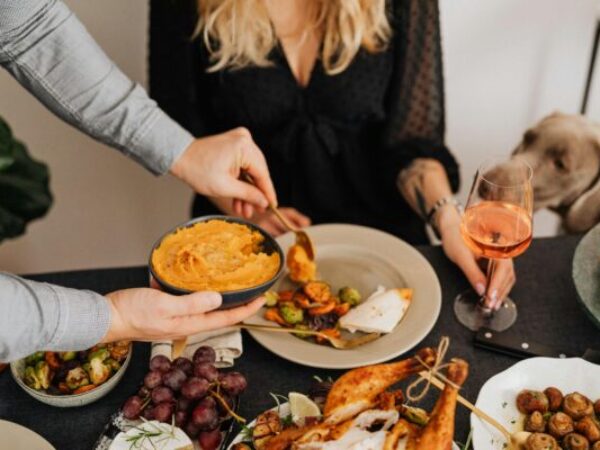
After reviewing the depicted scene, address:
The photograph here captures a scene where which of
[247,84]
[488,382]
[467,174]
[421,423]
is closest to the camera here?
[421,423]

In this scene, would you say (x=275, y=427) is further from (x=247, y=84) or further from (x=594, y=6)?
(x=594, y=6)

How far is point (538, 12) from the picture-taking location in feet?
7.53

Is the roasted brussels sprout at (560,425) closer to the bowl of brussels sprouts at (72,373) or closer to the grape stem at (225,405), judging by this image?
the grape stem at (225,405)

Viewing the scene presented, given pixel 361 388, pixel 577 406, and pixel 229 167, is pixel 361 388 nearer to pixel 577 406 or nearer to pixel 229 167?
pixel 577 406

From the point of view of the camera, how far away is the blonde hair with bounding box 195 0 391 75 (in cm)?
174

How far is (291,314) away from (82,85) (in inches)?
26.8

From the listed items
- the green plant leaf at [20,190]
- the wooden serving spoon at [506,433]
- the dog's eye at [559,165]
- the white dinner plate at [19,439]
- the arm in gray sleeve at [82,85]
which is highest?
the arm in gray sleeve at [82,85]

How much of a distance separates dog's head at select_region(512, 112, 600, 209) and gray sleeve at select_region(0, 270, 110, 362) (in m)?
1.07

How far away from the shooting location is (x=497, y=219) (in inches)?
49.1

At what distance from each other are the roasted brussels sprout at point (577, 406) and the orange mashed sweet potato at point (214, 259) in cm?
52

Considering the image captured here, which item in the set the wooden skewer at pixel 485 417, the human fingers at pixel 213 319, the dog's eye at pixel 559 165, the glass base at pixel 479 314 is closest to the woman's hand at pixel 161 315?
the human fingers at pixel 213 319

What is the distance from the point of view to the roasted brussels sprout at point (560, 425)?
104 cm

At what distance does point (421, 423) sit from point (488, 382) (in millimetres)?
175

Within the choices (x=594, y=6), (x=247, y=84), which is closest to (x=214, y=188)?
(x=247, y=84)
